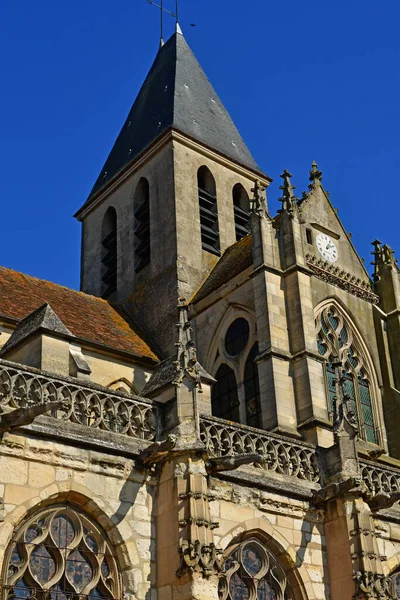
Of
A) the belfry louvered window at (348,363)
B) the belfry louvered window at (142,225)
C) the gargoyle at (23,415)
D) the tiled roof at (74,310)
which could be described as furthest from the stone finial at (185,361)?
the belfry louvered window at (142,225)

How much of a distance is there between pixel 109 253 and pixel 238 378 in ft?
25.9

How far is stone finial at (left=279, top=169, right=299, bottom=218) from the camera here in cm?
2053

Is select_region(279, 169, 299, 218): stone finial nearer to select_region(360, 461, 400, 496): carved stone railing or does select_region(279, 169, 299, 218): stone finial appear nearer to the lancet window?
the lancet window

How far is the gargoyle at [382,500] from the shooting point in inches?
539

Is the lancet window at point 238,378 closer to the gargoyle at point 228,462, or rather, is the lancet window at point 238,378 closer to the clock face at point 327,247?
the clock face at point 327,247

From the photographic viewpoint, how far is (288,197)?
2066cm

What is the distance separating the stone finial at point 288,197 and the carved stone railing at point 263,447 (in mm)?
7420

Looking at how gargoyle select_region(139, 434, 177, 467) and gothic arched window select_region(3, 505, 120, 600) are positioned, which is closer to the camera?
gothic arched window select_region(3, 505, 120, 600)

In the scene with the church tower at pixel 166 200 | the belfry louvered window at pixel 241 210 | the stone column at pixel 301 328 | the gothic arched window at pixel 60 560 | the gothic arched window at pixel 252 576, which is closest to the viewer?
the gothic arched window at pixel 60 560

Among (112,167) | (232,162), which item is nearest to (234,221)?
(232,162)

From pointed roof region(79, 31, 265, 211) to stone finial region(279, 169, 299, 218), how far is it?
16.4 ft

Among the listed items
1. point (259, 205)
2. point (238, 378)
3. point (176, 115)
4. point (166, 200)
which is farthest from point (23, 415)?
point (176, 115)

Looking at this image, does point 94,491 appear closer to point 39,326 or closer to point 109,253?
point 39,326

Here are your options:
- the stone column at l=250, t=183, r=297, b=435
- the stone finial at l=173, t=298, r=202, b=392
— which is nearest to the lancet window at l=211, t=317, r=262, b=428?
the stone column at l=250, t=183, r=297, b=435
